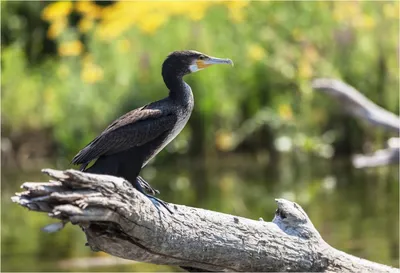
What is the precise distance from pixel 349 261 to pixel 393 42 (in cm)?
819

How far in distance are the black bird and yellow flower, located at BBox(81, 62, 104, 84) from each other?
8876mm

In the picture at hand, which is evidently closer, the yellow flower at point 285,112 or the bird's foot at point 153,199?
the bird's foot at point 153,199

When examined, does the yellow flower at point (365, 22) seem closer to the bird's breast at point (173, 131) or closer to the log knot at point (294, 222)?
the log knot at point (294, 222)

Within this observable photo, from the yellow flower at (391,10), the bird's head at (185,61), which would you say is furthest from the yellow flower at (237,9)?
the bird's head at (185,61)

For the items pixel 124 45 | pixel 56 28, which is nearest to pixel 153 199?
pixel 124 45

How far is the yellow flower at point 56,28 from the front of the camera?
1338cm

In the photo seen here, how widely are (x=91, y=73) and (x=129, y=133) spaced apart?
924 cm

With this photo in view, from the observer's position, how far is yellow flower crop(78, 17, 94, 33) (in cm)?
1376

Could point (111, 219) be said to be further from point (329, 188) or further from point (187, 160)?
point (187, 160)

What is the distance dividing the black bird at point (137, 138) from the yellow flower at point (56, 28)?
949cm

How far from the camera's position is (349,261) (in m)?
4.29

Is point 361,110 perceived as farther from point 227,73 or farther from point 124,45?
point 124,45

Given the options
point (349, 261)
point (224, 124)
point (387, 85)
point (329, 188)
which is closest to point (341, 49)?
point (387, 85)

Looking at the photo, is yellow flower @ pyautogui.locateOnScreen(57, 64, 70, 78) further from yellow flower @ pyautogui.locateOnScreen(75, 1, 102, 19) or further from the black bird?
the black bird
